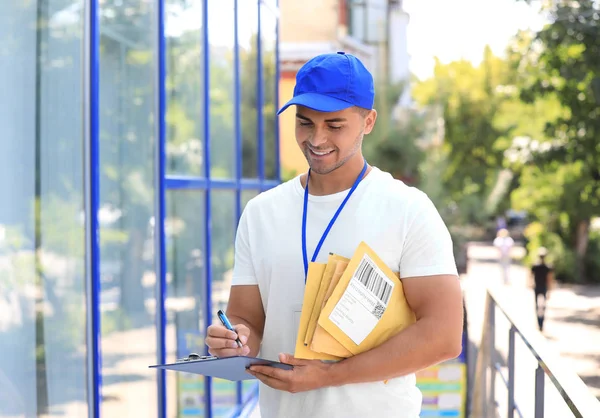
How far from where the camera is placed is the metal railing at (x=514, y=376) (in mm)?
2527

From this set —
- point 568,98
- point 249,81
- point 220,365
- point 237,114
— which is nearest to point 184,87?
point 237,114

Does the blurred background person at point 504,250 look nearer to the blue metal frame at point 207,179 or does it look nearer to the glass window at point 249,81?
the blue metal frame at point 207,179

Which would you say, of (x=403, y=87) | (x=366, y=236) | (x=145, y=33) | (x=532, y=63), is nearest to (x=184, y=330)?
(x=145, y=33)

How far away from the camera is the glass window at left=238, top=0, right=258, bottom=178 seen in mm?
8172

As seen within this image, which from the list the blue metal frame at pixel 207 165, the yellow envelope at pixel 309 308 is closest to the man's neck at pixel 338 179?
the yellow envelope at pixel 309 308

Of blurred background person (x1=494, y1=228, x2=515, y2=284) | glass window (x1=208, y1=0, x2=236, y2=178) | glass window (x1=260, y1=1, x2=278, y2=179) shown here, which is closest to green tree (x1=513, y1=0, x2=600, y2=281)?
blurred background person (x1=494, y1=228, x2=515, y2=284)

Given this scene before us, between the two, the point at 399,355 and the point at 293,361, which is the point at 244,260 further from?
the point at 399,355

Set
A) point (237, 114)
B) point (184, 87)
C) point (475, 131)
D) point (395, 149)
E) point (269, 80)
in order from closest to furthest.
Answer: point (184, 87), point (237, 114), point (269, 80), point (395, 149), point (475, 131)

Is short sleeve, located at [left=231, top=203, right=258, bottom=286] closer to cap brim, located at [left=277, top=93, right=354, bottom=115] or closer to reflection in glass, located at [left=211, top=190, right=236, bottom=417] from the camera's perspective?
cap brim, located at [left=277, top=93, right=354, bottom=115]

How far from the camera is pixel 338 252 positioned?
246cm

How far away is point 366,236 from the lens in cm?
243

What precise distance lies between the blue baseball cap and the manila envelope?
0.39 metres

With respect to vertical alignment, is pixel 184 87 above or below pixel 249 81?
below

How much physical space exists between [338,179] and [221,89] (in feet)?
15.3
